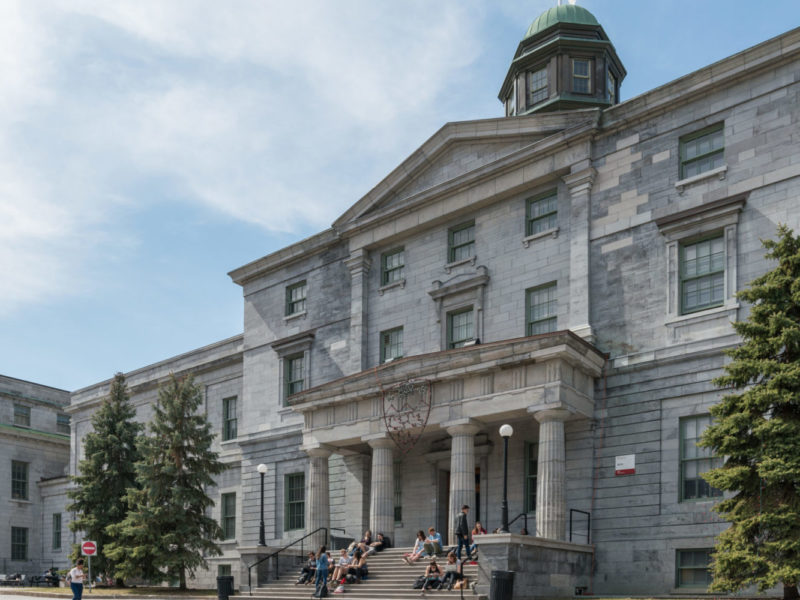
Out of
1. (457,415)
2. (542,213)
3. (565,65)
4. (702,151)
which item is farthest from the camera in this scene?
(565,65)

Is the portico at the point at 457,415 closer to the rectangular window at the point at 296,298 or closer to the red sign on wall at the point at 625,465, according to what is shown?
the red sign on wall at the point at 625,465

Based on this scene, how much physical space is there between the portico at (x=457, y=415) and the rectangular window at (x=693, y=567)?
3.06 m

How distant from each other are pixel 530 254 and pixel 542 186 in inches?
89.4

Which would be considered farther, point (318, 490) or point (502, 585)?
point (318, 490)

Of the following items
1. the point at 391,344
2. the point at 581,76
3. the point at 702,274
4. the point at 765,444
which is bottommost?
the point at 765,444

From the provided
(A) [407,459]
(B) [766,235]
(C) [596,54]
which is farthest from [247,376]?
(B) [766,235]

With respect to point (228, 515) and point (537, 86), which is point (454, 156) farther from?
point (228, 515)

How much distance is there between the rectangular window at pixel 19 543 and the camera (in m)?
58.1

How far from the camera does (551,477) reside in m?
24.2

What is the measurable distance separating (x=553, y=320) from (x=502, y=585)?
10.1 metres

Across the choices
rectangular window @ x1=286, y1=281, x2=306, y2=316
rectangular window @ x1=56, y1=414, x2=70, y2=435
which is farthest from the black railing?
rectangular window @ x1=56, y1=414, x2=70, y2=435

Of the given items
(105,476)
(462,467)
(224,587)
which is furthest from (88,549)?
(462,467)

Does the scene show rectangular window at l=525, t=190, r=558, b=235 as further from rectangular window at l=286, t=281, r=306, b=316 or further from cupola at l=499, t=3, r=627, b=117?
rectangular window at l=286, t=281, r=306, b=316

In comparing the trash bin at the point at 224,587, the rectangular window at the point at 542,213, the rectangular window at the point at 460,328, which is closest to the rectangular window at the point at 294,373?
the rectangular window at the point at 460,328
